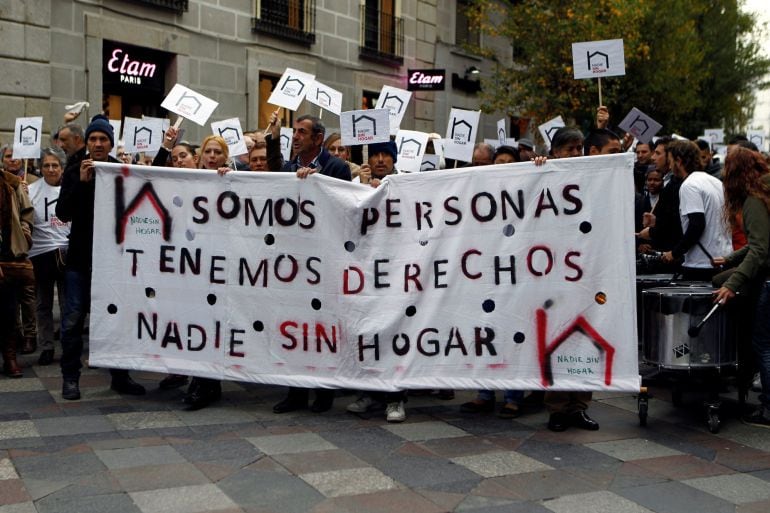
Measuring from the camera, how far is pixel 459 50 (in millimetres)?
23703

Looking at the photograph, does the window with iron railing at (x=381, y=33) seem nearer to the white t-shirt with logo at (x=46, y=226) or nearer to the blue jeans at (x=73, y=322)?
the white t-shirt with logo at (x=46, y=226)

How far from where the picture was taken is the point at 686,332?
5703 millimetres

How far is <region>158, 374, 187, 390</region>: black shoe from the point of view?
22.7 feet

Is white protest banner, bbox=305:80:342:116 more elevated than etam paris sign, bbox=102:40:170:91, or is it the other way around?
etam paris sign, bbox=102:40:170:91

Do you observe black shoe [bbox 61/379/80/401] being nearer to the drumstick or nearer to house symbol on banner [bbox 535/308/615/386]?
house symbol on banner [bbox 535/308/615/386]

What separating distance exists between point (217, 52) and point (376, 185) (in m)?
11.4

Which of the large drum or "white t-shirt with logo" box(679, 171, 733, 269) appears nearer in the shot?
the large drum

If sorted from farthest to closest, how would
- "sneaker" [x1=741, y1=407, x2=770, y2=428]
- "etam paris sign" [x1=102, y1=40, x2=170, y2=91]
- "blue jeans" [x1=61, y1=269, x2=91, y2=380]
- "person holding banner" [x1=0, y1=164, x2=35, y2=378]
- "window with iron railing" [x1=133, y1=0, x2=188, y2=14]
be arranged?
"window with iron railing" [x1=133, y1=0, x2=188, y2=14] < "etam paris sign" [x1=102, y1=40, x2=170, y2=91] < "person holding banner" [x1=0, y1=164, x2=35, y2=378] < "blue jeans" [x1=61, y1=269, x2=91, y2=380] < "sneaker" [x1=741, y1=407, x2=770, y2=428]

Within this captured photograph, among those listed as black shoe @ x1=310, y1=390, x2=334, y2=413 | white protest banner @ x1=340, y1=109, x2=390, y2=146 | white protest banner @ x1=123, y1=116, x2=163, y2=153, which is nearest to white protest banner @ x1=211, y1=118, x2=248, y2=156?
white protest banner @ x1=123, y1=116, x2=163, y2=153

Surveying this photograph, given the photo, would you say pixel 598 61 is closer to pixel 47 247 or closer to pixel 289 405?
pixel 289 405

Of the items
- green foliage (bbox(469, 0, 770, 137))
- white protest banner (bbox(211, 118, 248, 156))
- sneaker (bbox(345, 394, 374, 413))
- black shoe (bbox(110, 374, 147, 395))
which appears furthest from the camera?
green foliage (bbox(469, 0, 770, 137))

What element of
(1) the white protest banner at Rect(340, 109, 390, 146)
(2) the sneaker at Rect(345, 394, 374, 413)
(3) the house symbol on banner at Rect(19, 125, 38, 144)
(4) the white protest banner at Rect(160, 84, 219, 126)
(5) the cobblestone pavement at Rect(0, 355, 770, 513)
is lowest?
(5) the cobblestone pavement at Rect(0, 355, 770, 513)

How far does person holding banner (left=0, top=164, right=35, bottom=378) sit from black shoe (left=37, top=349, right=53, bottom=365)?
1.20ft

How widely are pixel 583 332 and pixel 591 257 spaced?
450 millimetres
